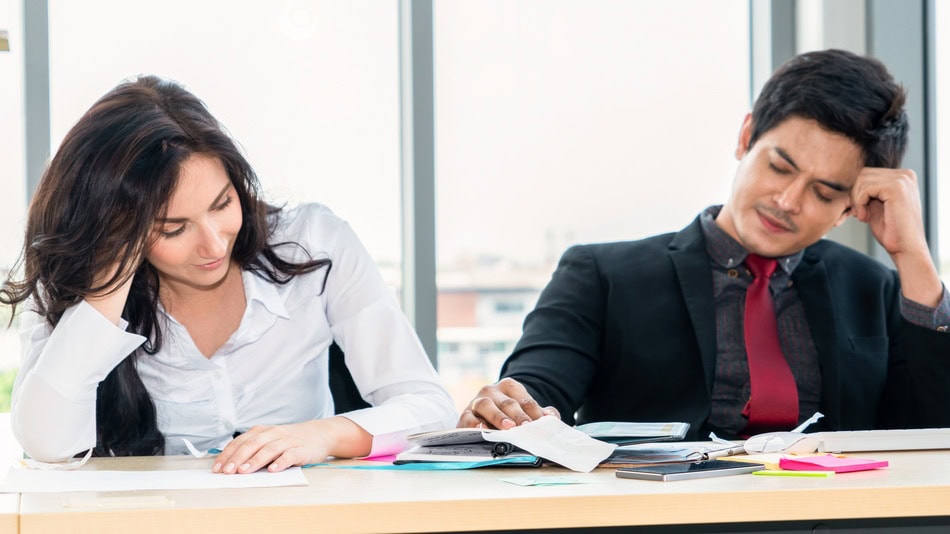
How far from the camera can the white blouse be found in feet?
5.12

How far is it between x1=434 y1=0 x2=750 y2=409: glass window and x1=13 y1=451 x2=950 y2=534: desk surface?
5.64ft

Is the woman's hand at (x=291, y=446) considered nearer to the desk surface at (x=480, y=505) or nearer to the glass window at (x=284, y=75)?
the desk surface at (x=480, y=505)

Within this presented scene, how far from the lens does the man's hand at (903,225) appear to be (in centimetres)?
199

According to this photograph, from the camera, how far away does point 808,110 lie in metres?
2.01

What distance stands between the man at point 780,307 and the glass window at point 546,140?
2.40 feet

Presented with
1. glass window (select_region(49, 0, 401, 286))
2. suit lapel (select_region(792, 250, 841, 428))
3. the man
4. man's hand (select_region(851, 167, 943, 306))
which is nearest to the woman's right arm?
the man

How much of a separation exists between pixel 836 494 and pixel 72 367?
3.75ft

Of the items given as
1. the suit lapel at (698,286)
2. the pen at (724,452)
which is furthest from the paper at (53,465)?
the suit lapel at (698,286)

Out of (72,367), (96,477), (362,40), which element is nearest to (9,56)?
(362,40)

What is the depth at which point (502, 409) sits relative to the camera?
60.4 inches

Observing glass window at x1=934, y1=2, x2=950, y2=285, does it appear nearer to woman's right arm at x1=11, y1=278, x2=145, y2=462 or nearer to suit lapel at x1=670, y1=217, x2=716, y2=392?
suit lapel at x1=670, y1=217, x2=716, y2=392

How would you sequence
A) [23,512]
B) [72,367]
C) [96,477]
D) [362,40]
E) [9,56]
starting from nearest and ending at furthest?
[23,512] < [96,477] < [72,367] < [9,56] < [362,40]

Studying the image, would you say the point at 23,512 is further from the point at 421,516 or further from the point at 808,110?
the point at 808,110

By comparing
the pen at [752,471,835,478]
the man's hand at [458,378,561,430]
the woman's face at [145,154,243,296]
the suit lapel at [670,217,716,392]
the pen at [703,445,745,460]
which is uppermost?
the woman's face at [145,154,243,296]
